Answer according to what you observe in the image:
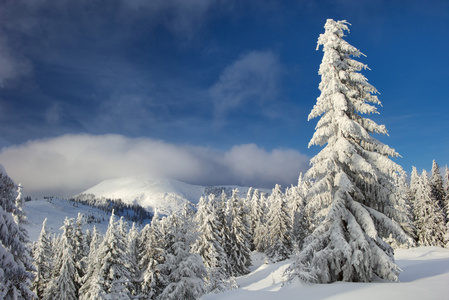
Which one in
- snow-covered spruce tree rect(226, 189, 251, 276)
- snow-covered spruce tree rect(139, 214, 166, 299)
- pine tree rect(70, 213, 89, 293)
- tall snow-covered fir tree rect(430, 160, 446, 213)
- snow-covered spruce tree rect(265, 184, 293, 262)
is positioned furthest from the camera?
tall snow-covered fir tree rect(430, 160, 446, 213)

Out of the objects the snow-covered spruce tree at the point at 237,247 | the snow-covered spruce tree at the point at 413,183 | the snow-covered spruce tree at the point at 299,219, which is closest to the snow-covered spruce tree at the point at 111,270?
the snow-covered spruce tree at the point at 237,247

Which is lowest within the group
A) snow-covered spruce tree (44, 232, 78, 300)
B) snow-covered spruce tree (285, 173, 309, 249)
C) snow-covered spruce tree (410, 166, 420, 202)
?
snow-covered spruce tree (44, 232, 78, 300)

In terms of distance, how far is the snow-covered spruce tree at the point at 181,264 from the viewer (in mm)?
21562

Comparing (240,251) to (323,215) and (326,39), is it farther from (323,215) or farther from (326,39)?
(326,39)

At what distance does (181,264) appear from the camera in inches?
864

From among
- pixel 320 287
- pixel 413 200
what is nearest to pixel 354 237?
pixel 320 287

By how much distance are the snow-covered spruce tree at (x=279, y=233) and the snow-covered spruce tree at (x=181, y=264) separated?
27.3m

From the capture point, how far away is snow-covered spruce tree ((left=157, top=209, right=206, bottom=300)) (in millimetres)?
21562

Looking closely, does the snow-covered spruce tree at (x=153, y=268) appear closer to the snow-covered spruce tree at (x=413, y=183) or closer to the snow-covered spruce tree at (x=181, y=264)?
the snow-covered spruce tree at (x=181, y=264)

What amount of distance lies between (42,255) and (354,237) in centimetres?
3664

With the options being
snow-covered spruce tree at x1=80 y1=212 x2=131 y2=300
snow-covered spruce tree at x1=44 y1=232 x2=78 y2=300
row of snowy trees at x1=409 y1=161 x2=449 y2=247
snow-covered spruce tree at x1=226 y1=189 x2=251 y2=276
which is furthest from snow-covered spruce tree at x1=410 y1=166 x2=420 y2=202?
snow-covered spruce tree at x1=44 y1=232 x2=78 y2=300

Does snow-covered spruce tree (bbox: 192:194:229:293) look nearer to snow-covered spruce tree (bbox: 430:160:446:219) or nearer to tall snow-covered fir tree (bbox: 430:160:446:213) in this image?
snow-covered spruce tree (bbox: 430:160:446:219)

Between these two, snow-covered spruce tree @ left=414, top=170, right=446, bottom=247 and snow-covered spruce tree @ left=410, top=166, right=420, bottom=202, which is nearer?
snow-covered spruce tree @ left=414, top=170, right=446, bottom=247

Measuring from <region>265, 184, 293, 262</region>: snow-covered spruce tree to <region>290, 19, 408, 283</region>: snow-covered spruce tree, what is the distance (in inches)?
1393
